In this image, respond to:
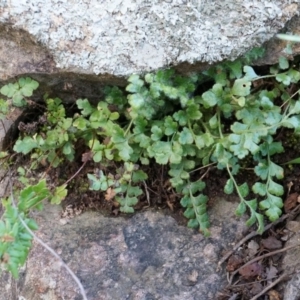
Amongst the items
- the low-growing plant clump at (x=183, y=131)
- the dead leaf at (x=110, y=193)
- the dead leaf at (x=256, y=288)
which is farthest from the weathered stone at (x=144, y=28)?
Result: the dead leaf at (x=256, y=288)

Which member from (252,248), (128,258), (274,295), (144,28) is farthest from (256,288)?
(144,28)

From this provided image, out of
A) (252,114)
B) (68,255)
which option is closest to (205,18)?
(252,114)

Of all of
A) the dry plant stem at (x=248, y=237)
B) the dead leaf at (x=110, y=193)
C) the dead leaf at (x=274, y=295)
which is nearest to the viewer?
the dead leaf at (x=274, y=295)

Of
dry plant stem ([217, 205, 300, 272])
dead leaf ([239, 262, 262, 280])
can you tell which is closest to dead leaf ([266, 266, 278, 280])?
dead leaf ([239, 262, 262, 280])

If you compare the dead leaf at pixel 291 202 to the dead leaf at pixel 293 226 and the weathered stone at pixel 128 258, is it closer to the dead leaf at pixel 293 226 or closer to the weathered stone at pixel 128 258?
the dead leaf at pixel 293 226

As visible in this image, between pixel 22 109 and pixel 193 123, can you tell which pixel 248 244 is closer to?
pixel 193 123

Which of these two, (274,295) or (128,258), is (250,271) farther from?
(128,258)

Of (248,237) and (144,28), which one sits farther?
(248,237)
